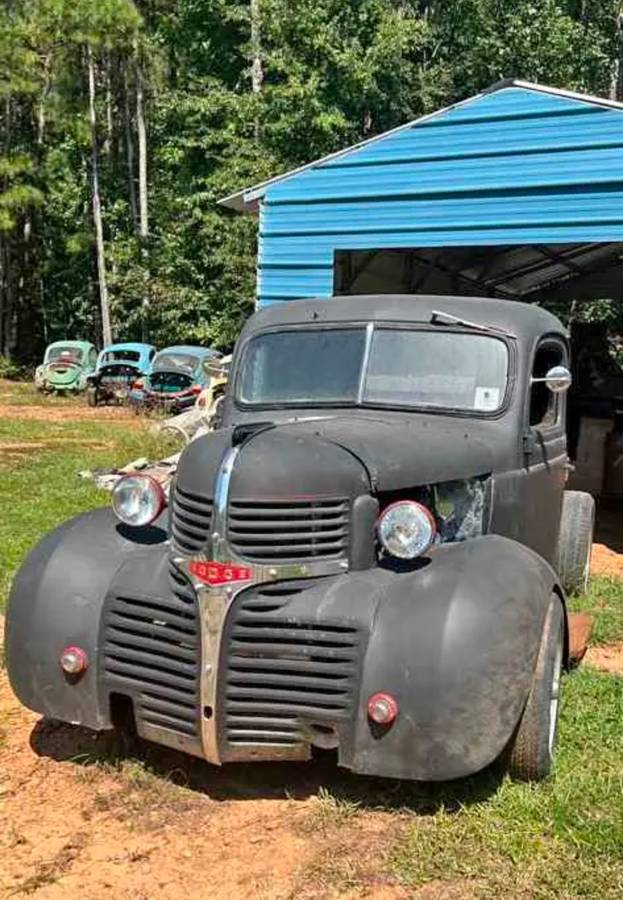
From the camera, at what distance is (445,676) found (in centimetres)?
344

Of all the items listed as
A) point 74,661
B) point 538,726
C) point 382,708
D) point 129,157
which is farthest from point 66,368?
point 382,708

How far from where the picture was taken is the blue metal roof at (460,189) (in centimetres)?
913

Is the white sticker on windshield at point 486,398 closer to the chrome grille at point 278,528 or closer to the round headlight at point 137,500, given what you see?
the chrome grille at point 278,528

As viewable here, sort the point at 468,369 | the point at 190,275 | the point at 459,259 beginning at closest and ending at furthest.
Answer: the point at 468,369 < the point at 459,259 < the point at 190,275

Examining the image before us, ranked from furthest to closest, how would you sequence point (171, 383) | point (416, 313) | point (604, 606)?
point (171, 383)
point (604, 606)
point (416, 313)

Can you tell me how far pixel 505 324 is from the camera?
5.02 meters

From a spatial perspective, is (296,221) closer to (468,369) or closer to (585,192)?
(585,192)

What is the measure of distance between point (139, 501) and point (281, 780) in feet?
4.41

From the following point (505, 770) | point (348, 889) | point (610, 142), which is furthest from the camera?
point (610, 142)

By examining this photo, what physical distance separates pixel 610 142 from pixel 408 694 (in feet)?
23.3

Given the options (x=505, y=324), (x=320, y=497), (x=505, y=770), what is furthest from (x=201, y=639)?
(x=505, y=324)

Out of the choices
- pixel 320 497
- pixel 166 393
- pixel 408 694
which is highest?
pixel 320 497

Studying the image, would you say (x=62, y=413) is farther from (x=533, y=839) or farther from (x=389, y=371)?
(x=533, y=839)

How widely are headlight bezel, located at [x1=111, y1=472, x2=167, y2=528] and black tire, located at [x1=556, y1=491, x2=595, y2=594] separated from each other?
353cm
